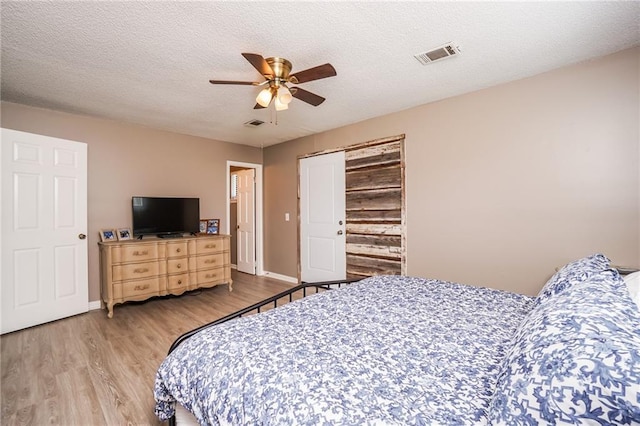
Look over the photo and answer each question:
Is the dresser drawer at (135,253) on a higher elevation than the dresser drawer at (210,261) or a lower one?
higher

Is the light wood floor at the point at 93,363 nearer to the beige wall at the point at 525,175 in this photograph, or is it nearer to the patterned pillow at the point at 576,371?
the patterned pillow at the point at 576,371

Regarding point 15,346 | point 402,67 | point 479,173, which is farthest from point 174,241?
point 479,173

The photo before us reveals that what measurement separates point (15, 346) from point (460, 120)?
484 centimetres

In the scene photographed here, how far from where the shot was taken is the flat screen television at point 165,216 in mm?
3863

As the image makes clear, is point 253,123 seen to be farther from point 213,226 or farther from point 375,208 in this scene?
point 375,208

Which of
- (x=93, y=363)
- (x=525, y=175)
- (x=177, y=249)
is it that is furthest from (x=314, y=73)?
(x=177, y=249)

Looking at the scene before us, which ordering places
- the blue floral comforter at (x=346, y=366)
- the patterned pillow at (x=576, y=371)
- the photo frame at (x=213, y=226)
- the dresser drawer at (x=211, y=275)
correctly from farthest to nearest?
1. the photo frame at (x=213, y=226)
2. the dresser drawer at (x=211, y=275)
3. the blue floral comforter at (x=346, y=366)
4. the patterned pillow at (x=576, y=371)

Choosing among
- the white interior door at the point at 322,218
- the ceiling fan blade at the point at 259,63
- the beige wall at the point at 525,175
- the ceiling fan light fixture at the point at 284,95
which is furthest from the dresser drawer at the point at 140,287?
the beige wall at the point at 525,175

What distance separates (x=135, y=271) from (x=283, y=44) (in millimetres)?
3188

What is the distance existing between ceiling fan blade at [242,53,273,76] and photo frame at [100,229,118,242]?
10.2 ft

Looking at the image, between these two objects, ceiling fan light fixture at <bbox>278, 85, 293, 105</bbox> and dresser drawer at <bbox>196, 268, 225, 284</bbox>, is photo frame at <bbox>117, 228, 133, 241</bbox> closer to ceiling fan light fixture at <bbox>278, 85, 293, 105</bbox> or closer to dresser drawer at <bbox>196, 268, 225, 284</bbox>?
dresser drawer at <bbox>196, 268, 225, 284</bbox>

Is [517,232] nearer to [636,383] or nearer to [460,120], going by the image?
[460,120]

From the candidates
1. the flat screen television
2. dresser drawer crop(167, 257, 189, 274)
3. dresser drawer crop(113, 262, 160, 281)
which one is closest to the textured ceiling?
the flat screen television

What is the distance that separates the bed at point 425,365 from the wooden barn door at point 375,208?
211 centimetres
